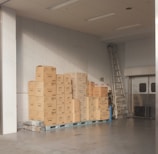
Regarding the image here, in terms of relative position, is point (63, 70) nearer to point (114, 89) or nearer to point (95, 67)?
point (95, 67)

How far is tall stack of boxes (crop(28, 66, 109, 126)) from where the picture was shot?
26.2 feet

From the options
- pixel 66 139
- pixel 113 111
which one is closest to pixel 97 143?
pixel 66 139

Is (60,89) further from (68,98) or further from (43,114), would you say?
(43,114)

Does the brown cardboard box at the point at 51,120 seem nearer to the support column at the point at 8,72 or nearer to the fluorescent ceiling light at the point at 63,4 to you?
Answer: the support column at the point at 8,72

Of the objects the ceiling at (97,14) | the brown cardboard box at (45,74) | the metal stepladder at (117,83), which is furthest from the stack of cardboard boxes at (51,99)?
the metal stepladder at (117,83)

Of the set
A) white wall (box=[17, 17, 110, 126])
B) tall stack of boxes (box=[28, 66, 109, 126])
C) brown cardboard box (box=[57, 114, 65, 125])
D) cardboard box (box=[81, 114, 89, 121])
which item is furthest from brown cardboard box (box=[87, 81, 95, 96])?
brown cardboard box (box=[57, 114, 65, 125])

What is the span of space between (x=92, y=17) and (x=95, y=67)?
11.3 feet

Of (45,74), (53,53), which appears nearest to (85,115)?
(45,74)

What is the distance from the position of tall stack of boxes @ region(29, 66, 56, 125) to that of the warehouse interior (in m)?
0.52

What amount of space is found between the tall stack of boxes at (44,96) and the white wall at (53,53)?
20.4 inches

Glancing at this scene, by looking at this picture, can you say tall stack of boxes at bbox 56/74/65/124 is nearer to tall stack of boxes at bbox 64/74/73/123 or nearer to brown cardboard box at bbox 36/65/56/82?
tall stack of boxes at bbox 64/74/73/123

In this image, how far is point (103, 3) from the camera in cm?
733

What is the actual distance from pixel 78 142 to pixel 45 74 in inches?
110

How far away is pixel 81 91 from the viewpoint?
9.30 meters
